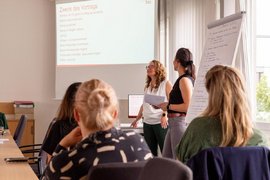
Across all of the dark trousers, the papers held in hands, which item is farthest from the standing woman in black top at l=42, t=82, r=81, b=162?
the dark trousers

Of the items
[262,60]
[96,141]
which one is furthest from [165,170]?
[262,60]

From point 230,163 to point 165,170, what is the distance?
669 mm

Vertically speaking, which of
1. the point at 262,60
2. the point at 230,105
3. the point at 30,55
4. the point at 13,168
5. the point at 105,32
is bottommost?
the point at 13,168

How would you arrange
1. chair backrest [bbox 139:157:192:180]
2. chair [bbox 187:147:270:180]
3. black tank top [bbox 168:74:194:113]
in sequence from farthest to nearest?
black tank top [bbox 168:74:194:113], chair [bbox 187:147:270:180], chair backrest [bbox 139:157:192:180]

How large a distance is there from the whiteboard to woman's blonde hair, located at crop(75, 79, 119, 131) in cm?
183

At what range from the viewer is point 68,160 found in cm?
181

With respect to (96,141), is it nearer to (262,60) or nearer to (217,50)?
(217,50)

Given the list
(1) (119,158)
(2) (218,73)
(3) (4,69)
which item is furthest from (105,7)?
(1) (119,158)

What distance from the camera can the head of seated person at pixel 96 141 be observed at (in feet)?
5.93

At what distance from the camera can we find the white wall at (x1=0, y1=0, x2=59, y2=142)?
756cm

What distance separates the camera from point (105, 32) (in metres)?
7.05

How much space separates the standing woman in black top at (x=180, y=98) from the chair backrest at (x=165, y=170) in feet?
9.37

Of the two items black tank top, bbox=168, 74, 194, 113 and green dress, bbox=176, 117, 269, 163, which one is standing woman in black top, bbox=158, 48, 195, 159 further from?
green dress, bbox=176, 117, 269, 163

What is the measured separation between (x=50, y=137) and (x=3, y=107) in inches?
180
